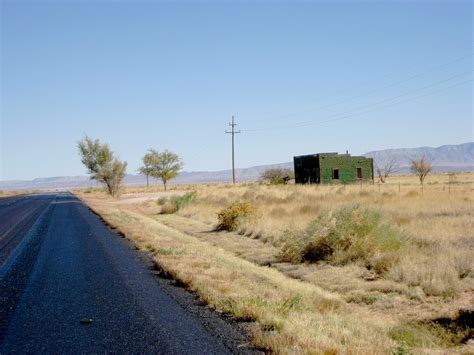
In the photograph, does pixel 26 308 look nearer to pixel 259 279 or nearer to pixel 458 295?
pixel 259 279

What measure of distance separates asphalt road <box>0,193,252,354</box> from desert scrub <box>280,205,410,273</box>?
14.4 feet

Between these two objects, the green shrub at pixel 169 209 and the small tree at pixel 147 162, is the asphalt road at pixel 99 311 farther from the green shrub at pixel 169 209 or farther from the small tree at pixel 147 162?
the small tree at pixel 147 162

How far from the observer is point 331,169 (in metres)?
59.9

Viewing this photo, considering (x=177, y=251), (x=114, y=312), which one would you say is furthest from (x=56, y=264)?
(x=114, y=312)

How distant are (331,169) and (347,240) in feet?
153

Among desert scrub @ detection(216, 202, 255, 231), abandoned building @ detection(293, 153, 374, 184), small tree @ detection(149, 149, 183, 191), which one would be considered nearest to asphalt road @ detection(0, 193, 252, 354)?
desert scrub @ detection(216, 202, 255, 231)

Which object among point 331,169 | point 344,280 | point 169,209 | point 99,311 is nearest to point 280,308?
point 99,311

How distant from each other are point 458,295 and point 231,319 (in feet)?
15.4

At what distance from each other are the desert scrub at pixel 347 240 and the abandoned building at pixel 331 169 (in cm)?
4428

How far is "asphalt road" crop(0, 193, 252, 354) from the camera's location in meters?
6.57

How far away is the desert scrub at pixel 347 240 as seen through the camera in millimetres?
13484

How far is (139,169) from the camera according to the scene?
365 feet

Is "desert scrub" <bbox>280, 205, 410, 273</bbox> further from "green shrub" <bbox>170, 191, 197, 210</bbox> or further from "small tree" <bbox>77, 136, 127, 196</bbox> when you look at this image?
"small tree" <bbox>77, 136, 127, 196</bbox>

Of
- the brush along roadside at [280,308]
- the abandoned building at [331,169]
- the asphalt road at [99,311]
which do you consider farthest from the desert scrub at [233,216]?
the abandoned building at [331,169]
